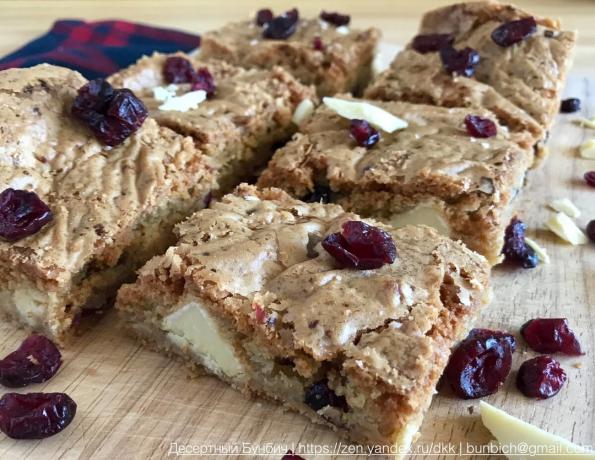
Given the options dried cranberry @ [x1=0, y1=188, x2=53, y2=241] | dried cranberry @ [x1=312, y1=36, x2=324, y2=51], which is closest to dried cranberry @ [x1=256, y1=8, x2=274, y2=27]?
dried cranberry @ [x1=312, y1=36, x2=324, y2=51]

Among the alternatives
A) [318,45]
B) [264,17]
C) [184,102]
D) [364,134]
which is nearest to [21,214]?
[184,102]

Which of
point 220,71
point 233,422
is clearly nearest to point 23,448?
point 233,422

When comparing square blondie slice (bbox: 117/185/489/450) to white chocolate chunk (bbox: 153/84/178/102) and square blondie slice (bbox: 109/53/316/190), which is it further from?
white chocolate chunk (bbox: 153/84/178/102)

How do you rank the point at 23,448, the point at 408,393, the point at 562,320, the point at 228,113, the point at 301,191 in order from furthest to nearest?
1. the point at 228,113
2. the point at 301,191
3. the point at 562,320
4. the point at 23,448
5. the point at 408,393

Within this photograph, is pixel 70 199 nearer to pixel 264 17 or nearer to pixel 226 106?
pixel 226 106

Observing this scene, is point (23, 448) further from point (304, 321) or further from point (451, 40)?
point (451, 40)

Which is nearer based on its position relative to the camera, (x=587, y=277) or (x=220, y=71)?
(x=587, y=277)
